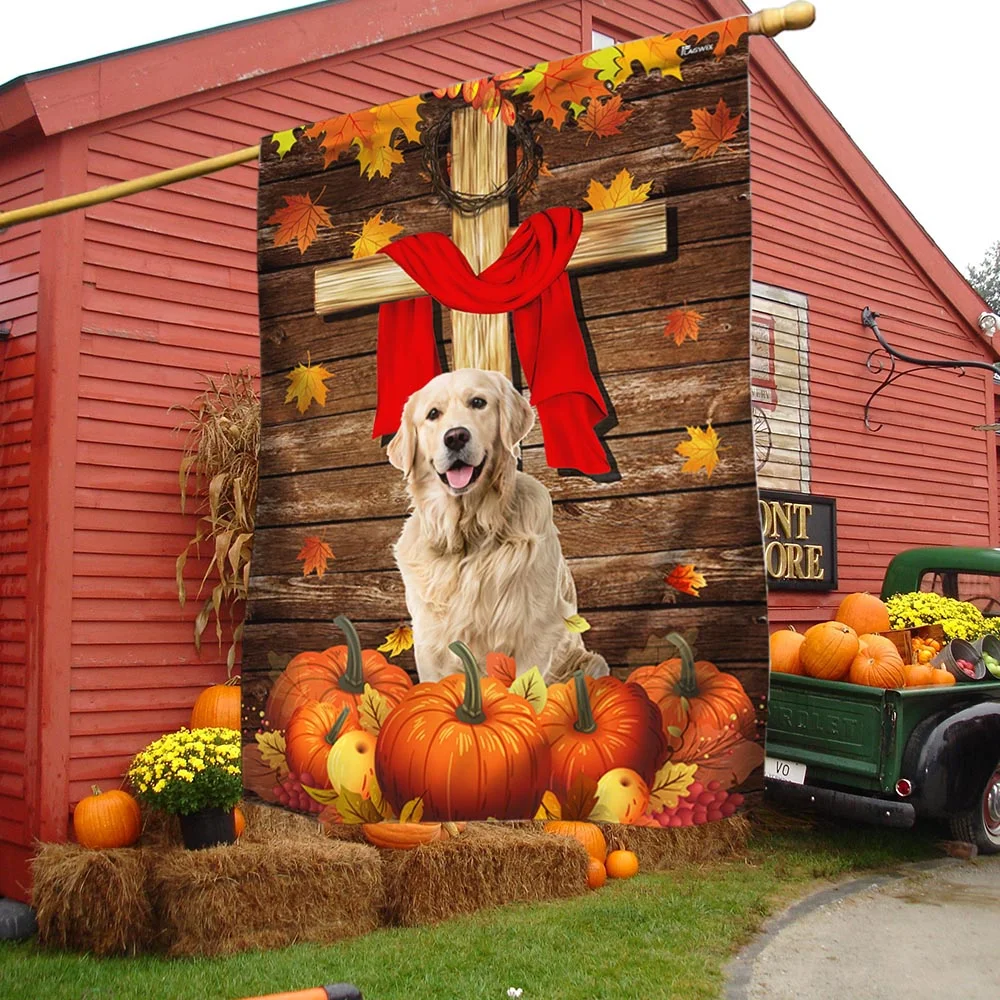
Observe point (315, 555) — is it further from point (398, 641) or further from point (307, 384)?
point (307, 384)

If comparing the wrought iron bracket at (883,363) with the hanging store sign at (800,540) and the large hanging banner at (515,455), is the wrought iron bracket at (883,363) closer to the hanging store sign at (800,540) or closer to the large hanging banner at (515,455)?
the hanging store sign at (800,540)

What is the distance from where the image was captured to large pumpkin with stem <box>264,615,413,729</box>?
3.63 meters

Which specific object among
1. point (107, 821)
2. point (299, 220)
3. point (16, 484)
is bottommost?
point (107, 821)

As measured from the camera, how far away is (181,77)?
289 inches

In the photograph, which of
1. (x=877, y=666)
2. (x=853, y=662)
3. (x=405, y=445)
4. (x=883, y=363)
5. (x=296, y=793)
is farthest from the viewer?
(x=883, y=363)

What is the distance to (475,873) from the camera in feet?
19.3

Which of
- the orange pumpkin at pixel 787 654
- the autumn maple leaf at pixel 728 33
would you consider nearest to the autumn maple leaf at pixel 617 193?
the autumn maple leaf at pixel 728 33

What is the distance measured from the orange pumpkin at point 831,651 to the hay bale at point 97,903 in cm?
429

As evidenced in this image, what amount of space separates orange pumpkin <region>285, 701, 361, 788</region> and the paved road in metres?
2.23

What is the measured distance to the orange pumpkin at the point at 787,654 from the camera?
7.69m

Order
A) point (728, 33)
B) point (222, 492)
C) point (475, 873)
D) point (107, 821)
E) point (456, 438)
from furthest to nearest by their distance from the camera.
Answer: point (222, 492) → point (107, 821) → point (475, 873) → point (456, 438) → point (728, 33)

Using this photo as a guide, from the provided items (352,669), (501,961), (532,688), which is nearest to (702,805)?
(532,688)

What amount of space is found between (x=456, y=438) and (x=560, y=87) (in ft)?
3.54

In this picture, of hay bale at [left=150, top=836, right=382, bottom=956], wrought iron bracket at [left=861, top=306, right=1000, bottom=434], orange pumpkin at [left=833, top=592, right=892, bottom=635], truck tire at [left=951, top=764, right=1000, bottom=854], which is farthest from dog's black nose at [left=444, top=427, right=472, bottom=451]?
wrought iron bracket at [left=861, top=306, right=1000, bottom=434]
